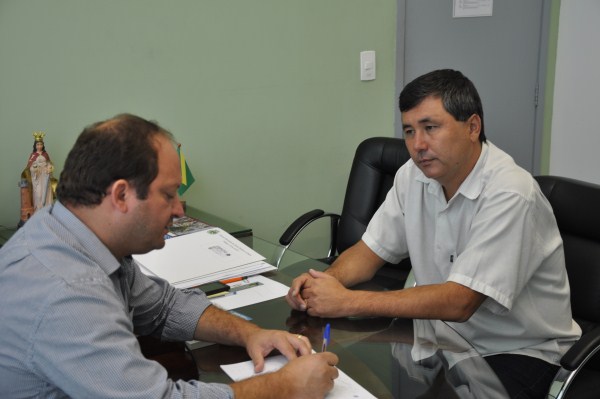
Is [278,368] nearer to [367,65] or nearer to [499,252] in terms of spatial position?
[499,252]

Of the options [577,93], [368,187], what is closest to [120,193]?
[368,187]

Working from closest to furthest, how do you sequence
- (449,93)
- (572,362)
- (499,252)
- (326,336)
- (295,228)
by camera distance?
(326,336)
(572,362)
(499,252)
(449,93)
(295,228)

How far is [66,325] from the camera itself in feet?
3.18

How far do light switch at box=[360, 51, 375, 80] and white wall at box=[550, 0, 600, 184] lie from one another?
1132mm

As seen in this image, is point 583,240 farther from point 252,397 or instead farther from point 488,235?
point 252,397

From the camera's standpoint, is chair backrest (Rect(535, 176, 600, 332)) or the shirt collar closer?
the shirt collar

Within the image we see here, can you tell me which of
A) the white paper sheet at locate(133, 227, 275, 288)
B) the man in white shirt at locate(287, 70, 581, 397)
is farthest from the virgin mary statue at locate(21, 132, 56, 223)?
the man in white shirt at locate(287, 70, 581, 397)

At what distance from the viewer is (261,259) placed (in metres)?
1.89

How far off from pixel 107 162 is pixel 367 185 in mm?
1917

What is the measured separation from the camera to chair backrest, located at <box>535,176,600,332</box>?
6.02 ft

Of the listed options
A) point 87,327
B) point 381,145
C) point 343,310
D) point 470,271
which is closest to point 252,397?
point 87,327

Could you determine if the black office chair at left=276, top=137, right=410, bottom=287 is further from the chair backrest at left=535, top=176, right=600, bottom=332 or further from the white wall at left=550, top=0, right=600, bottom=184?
the white wall at left=550, top=0, right=600, bottom=184

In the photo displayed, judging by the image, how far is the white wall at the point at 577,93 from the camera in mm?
3451

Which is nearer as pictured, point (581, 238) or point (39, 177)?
point (581, 238)
